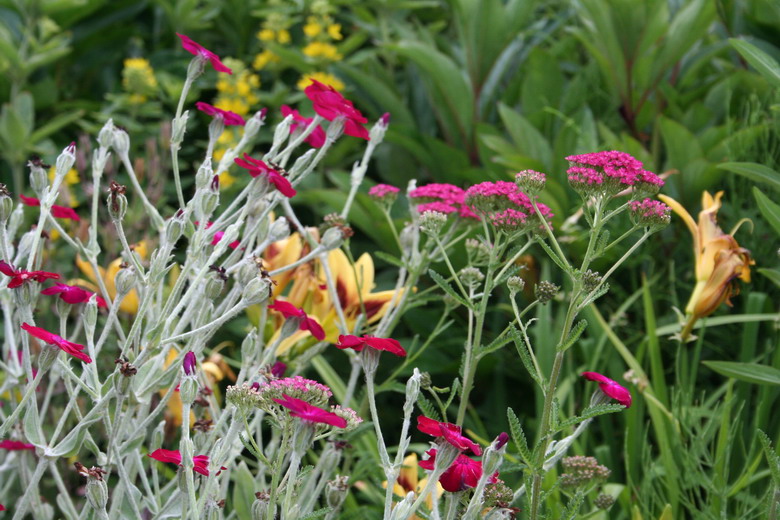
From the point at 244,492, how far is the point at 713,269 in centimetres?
76

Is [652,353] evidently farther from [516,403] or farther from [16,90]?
[16,90]

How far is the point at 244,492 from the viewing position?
1.20 meters

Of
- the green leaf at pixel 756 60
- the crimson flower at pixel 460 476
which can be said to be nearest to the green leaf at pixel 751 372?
the green leaf at pixel 756 60

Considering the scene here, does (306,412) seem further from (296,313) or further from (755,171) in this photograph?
(755,171)

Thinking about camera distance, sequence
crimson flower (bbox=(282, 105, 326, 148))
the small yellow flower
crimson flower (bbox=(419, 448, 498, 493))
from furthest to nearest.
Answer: the small yellow flower < crimson flower (bbox=(282, 105, 326, 148)) < crimson flower (bbox=(419, 448, 498, 493))

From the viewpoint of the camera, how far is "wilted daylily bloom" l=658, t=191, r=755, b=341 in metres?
1.36

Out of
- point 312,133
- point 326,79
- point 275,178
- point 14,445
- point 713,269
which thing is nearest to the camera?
point 275,178

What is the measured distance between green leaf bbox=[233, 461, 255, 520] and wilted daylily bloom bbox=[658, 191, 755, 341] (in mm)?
672

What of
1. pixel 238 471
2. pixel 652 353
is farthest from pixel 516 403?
pixel 238 471

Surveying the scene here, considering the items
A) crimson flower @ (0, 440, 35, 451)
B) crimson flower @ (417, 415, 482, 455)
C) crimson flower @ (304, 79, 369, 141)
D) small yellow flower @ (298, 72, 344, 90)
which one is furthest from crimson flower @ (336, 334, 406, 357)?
small yellow flower @ (298, 72, 344, 90)

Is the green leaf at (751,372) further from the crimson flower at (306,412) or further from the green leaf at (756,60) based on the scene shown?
the crimson flower at (306,412)

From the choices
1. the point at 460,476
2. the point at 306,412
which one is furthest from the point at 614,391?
the point at 306,412

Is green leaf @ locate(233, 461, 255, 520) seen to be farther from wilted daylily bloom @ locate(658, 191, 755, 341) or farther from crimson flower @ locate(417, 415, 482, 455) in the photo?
wilted daylily bloom @ locate(658, 191, 755, 341)

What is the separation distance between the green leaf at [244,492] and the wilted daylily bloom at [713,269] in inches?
26.4
